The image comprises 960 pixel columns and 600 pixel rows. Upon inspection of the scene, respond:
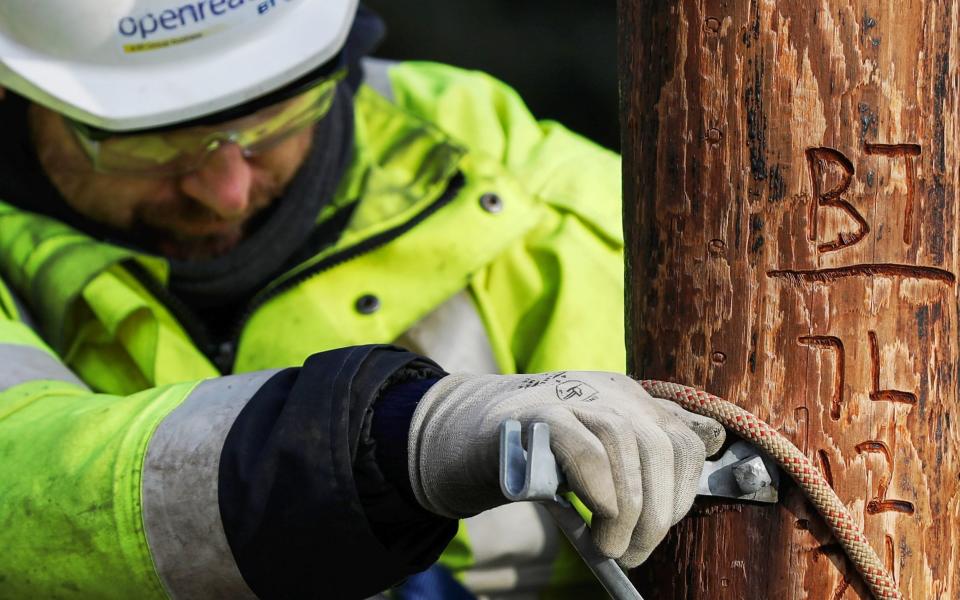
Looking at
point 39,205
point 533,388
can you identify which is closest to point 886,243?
point 533,388

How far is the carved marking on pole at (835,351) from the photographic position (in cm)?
135

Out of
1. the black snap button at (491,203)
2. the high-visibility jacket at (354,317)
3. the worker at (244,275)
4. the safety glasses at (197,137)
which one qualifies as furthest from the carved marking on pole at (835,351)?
the safety glasses at (197,137)

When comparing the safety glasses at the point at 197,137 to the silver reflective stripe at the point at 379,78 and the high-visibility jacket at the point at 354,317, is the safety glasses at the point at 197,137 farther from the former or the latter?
the silver reflective stripe at the point at 379,78

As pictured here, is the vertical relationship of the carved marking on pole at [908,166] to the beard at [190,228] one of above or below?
above

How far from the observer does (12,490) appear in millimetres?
1592

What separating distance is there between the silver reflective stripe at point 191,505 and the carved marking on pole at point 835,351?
0.66m

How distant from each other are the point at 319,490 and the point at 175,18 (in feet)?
3.56

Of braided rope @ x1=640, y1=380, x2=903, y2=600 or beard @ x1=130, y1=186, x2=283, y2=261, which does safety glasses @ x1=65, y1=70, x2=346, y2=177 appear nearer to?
beard @ x1=130, y1=186, x2=283, y2=261

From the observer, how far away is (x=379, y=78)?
287 cm

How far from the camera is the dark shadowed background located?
16.3ft

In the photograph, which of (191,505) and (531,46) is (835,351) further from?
(531,46)

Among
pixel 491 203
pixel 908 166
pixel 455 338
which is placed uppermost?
pixel 908 166

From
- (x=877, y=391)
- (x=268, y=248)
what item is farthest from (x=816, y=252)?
(x=268, y=248)

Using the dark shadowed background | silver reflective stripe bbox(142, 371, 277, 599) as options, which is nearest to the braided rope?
silver reflective stripe bbox(142, 371, 277, 599)
